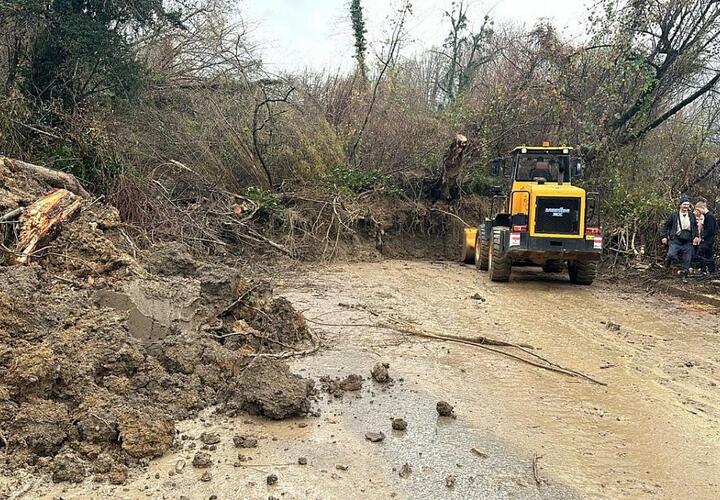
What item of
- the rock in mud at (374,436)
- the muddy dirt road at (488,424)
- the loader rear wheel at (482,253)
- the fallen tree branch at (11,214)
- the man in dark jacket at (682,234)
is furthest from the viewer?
the loader rear wheel at (482,253)

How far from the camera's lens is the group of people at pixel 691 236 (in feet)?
35.3

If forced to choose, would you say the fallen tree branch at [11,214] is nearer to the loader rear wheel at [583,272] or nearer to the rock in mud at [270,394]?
the rock in mud at [270,394]

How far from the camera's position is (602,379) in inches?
230

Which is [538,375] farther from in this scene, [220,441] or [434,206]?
[434,206]

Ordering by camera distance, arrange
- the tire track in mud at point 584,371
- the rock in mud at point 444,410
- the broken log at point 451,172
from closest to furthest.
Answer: the tire track in mud at point 584,371 → the rock in mud at point 444,410 → the broken log at point 451,172

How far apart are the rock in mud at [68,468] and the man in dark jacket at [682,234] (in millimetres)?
10234

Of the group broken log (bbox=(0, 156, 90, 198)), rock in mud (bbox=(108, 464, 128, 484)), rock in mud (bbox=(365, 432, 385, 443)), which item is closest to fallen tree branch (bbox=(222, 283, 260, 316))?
rock in mud (bbox=(365, 432, 385, 443))

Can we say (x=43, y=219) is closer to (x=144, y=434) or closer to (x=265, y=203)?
(x=144, y=434)

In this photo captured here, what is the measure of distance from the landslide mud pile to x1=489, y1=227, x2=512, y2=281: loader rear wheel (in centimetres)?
529

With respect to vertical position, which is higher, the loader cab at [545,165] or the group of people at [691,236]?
the loader cab at [545,165]

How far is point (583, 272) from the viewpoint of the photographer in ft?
36.8

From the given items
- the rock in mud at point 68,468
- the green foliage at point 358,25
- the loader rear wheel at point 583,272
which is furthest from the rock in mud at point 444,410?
the green foliage at point 358,25

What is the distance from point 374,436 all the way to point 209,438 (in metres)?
1.17

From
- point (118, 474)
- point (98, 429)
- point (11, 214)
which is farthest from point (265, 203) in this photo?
point (118, 474)
